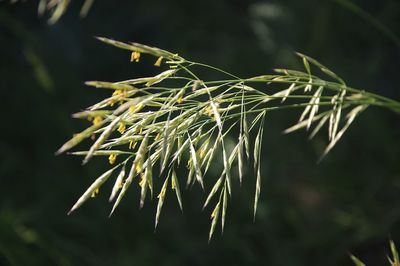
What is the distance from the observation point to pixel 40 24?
4.23 meters

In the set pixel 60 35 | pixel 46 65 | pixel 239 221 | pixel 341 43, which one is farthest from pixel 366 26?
pixel 60 35

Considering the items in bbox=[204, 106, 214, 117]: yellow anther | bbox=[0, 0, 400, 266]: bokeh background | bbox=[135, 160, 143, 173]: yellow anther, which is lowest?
bbox=[0, 0, 400, 266]: bokeh background

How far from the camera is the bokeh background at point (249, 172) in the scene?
110 inches

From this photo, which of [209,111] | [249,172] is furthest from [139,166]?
[249,172]

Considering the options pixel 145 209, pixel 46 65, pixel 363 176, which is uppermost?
pixel 46 65

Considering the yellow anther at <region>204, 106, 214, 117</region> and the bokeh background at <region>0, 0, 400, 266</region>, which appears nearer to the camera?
the yellow anther at <region>204, 106, 214, 117</region>

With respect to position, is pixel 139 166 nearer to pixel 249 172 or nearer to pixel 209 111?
pixel 209 111

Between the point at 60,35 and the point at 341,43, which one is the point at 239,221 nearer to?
the point at 341,43

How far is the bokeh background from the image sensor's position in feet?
9.14

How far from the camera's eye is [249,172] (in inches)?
121

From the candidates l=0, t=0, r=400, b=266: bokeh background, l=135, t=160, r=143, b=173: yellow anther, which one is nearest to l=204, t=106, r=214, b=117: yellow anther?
l=135, t=160, r=143, b=173: yellow anther

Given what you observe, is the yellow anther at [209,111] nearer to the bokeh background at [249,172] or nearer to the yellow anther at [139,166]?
the yellow anther at [139,166]

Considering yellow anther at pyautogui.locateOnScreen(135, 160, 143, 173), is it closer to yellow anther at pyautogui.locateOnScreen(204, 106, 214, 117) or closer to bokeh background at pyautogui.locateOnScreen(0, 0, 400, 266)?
yellow anther at pyautogui.locateOnScreen(204, 106, 214, 117)

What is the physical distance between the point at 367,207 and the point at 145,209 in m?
0.94
